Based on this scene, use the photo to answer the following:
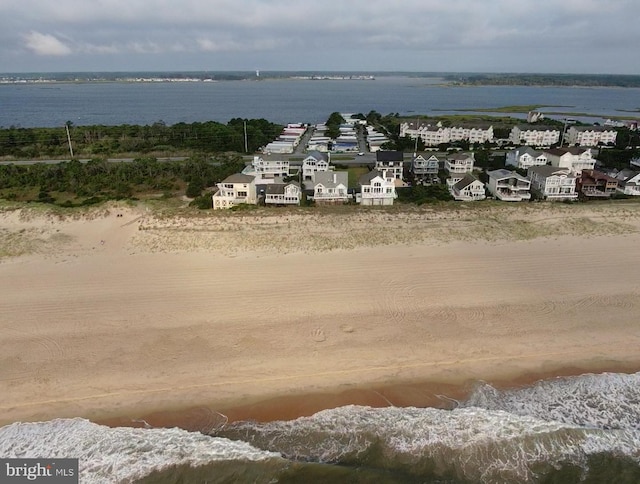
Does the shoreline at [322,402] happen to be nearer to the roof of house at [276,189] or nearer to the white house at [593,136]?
the roof of house at [276,189]

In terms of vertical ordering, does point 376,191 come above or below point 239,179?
below

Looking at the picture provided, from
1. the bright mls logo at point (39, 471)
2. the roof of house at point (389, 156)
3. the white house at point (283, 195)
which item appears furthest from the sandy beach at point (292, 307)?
the roof of house at point (389, 156)

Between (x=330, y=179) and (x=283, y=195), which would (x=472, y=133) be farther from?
(x=283, y=195)

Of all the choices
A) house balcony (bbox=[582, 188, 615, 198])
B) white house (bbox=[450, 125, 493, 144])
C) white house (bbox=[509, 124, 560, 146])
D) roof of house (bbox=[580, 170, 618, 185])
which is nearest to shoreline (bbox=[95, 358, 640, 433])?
house balcony (bbox=[582, 188, 615, 198])

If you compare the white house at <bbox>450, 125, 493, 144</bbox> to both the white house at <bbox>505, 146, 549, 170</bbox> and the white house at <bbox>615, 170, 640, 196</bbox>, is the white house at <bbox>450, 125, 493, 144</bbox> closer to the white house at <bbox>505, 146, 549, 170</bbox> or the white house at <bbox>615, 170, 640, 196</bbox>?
the white house at <bbox>505, 146, 549, 170</bbox>

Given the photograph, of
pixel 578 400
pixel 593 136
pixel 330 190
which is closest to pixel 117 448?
pixel 578 400

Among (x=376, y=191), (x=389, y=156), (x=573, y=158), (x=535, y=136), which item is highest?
(x=535, y=136)
